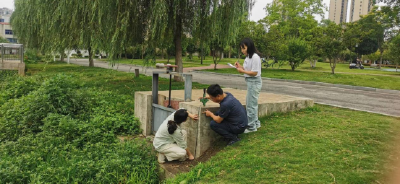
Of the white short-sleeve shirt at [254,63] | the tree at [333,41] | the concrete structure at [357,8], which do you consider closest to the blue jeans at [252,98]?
the white short-sleeve shirt at [254,63]

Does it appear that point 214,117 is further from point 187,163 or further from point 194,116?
point 187,163

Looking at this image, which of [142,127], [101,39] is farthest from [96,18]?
[142,127]

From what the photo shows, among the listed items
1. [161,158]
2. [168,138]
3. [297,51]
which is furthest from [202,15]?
[297,51]

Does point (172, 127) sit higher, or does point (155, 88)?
point (155, 88)

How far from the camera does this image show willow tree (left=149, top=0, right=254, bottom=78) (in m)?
9.66

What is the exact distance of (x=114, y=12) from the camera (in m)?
9.54

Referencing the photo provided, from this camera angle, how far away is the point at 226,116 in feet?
15.0

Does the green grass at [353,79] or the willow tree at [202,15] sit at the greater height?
the willow tree at [202,15]

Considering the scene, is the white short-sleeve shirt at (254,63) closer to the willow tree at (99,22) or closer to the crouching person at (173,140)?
the crouching person at (173,140)

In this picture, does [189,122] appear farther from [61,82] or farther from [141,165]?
[61,82]

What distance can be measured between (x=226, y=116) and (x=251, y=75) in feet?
2.52

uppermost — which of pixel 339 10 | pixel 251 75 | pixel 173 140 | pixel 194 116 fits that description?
pixel 339 10

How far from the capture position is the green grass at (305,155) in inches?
141

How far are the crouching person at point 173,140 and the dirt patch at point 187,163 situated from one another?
0.28ft
